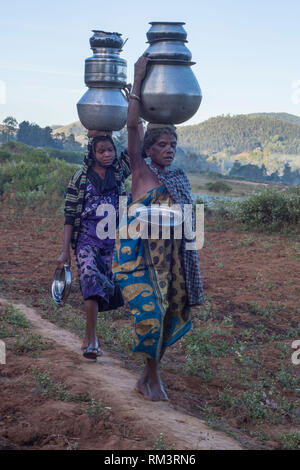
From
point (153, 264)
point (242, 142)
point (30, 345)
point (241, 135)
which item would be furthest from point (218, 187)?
point (241, 135)

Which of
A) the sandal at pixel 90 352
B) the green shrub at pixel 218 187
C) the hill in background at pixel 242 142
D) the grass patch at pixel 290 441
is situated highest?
the hill in background at pixel 242 142

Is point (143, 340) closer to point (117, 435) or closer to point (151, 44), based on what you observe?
point (117, 435)

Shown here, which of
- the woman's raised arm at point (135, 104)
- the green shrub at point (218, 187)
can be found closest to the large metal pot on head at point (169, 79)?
the woman's raised arm at point (135, 104)

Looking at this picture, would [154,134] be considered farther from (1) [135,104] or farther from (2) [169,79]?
(2) [169,79]

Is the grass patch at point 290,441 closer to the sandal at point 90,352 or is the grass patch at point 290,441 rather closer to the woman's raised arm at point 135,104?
the sandal at point 90,352

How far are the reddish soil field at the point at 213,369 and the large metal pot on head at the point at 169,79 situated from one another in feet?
5.45

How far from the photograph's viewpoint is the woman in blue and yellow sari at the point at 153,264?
11.5 ft

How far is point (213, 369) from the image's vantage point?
452 centimetres

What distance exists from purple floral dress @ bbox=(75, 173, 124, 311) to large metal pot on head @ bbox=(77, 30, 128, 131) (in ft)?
1.51

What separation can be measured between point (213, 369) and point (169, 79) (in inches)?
86.6

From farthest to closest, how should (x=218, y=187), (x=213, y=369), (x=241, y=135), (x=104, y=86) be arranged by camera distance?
1. (x=241, y=135)
2. (x=218, y=187)
3. (x=213, y=369)
4. (x=104, y=86)

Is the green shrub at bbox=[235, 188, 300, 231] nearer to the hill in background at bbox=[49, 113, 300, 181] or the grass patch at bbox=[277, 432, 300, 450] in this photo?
the grass patch at bbox=[277, 432, 300, 450]

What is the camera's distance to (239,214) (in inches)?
459

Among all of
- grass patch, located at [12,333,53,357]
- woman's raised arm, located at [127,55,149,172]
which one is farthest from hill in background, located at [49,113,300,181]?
woman's raised arm, located at [127,55,149,172]
